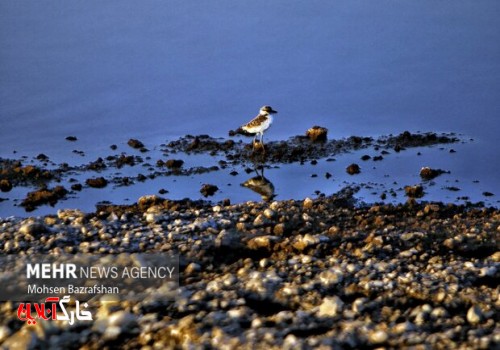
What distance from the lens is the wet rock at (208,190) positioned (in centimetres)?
1488

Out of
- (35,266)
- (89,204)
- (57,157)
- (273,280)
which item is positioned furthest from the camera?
(57,157)

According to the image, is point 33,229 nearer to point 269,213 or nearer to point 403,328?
point 269,213

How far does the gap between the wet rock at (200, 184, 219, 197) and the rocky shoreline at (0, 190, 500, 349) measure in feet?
11.9

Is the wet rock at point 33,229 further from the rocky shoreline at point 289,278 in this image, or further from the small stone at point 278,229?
the small stone at point 278,229

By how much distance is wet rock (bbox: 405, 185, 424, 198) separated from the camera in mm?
13984

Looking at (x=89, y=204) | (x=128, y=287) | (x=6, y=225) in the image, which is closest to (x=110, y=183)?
(x=89, y=204)

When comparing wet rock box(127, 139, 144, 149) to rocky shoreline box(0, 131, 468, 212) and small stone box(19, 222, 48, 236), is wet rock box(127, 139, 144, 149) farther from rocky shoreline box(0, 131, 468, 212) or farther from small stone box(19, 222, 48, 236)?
small stone box(19, 222, 48, 236)

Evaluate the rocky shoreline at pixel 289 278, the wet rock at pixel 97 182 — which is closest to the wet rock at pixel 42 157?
the wet rock at pixel 97 182

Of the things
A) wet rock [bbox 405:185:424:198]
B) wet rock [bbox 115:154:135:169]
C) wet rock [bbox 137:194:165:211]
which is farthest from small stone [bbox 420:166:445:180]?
wet rock [bbox 115:154:135:169]

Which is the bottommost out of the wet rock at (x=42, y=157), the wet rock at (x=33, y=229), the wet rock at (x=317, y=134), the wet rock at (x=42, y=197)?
→ the wet rock at (x=33, y=229)

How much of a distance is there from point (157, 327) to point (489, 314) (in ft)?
12.5

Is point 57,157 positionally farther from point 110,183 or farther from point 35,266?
point 35,266

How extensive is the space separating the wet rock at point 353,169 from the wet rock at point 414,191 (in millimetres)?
1849

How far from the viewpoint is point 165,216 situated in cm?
1070
